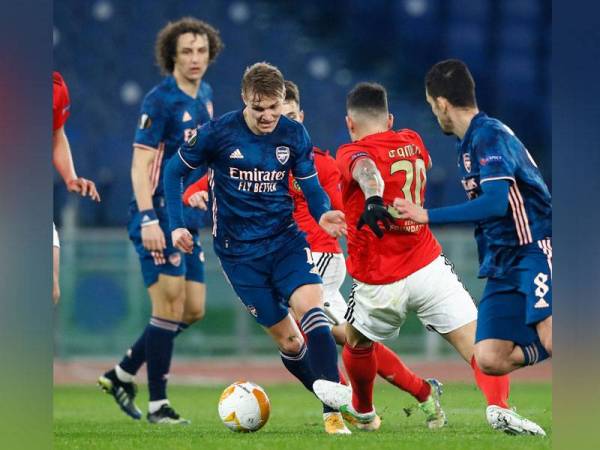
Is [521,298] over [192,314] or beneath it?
over

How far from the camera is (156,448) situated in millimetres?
4820

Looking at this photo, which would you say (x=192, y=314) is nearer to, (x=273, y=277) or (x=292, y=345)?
(x=292, y=345)

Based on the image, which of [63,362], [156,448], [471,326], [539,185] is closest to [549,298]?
[539,185]

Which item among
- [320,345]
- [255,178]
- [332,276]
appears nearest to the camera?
[320,345]

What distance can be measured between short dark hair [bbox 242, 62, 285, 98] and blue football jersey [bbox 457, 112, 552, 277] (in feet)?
3.22

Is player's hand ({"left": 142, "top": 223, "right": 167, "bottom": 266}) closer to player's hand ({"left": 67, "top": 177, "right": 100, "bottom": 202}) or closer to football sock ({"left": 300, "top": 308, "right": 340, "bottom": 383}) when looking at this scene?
player's hand ({"left": 67, "top": 177, "right": 100, "bottom": 202})

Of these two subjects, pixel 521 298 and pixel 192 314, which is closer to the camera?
pixel 521 298

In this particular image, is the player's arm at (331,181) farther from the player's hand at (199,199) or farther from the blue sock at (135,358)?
the blue sock at (135,358)

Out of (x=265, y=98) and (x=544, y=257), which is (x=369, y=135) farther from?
(x=544, y=257)

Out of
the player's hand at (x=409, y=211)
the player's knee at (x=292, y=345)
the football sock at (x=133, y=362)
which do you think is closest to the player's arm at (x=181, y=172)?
the player's knee at (x=292, y=345)

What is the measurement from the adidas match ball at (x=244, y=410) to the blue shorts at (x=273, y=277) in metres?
0.40

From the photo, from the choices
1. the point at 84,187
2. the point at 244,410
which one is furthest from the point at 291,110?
the point at 244,410

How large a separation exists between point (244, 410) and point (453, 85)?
1.91 metres

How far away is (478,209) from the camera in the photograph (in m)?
4.57
